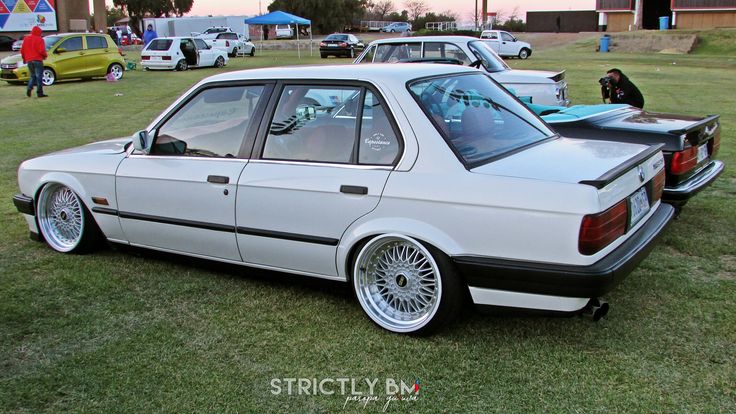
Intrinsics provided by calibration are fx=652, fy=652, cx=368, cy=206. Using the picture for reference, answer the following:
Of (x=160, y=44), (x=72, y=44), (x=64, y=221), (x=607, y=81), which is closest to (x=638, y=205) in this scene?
(x=64, y=221)

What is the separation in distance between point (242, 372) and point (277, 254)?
88 cm

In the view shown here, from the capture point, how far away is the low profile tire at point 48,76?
21.0 m

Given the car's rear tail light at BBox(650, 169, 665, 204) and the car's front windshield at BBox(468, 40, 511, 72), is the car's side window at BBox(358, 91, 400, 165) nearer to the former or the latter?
the car's rear tail light at BBox(650, 169, 665, 204)

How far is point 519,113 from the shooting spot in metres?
4.31

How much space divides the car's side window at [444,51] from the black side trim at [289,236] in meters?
7.97

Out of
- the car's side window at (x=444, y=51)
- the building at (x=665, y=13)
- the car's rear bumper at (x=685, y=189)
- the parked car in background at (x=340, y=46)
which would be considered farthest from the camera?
the building at (x=665, y=13)

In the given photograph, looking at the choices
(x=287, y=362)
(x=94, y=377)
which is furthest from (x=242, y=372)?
(x=94, y=377)

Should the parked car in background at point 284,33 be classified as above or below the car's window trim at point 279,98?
above

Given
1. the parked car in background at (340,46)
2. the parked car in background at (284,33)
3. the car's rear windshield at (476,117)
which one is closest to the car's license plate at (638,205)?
the car's rear windshield at (476,117)

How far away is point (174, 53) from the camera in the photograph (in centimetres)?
2769

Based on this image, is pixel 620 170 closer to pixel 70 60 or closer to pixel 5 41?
pixel 70 60

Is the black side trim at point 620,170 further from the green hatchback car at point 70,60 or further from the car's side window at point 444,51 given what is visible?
the green hatchback car at point 70,60

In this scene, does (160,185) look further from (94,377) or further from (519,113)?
(519,113)

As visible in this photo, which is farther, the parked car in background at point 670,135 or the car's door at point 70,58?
the car's door at point 70,58
